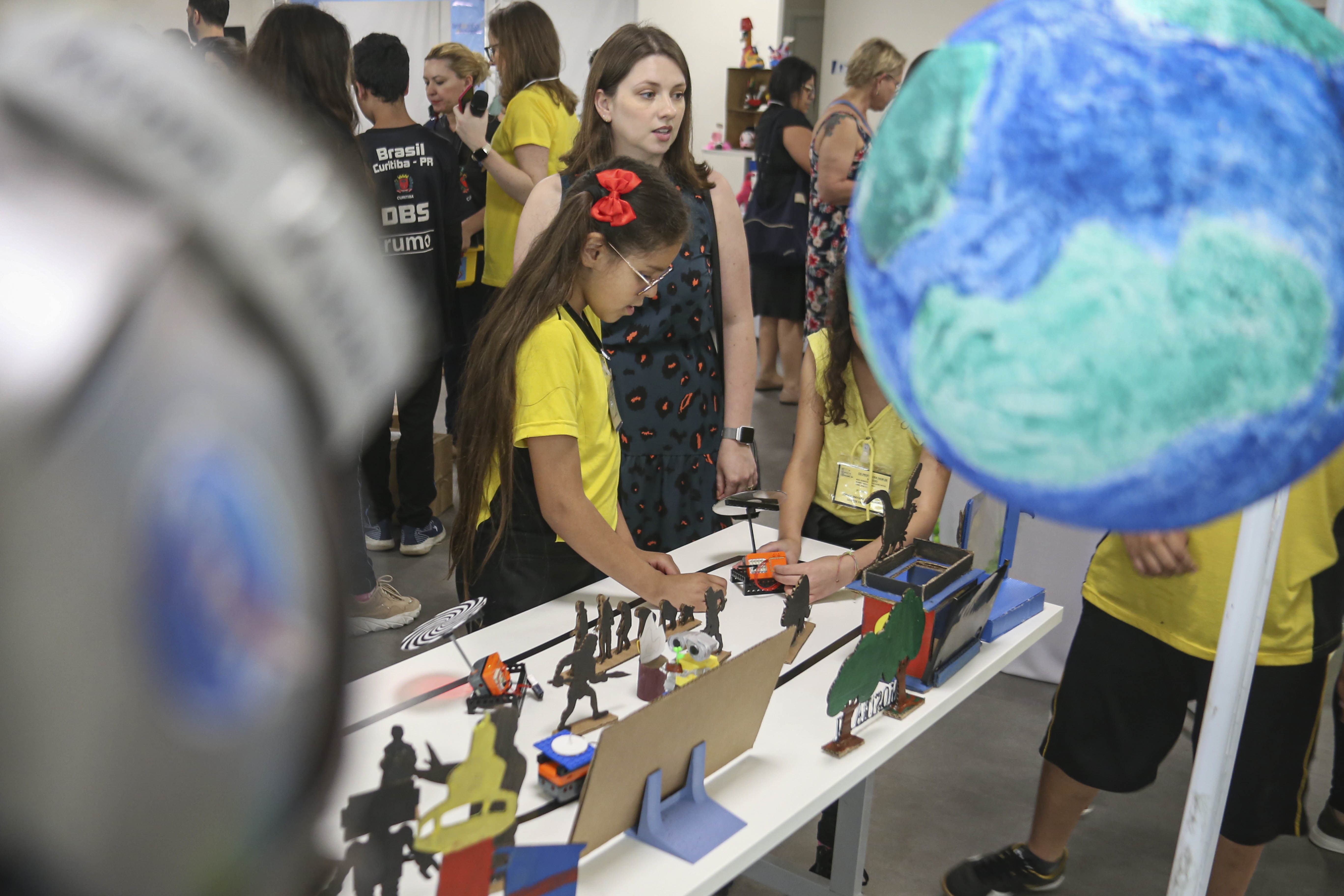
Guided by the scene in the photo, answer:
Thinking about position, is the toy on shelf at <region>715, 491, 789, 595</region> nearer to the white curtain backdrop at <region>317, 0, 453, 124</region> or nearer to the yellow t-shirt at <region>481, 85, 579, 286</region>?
the yellow t-shirt at <region>481, 85, 579, 286</region>

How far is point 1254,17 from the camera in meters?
0.56

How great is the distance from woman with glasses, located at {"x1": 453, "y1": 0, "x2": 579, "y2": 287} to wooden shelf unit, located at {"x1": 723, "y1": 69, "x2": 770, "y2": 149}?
462cm

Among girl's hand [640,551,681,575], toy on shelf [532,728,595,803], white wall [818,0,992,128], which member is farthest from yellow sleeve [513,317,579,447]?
white wall [818,0,992,128]

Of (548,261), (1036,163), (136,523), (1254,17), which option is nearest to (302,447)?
(136,523)

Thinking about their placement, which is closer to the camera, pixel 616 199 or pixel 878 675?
pixel 878 675

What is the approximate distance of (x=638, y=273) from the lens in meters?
1.82

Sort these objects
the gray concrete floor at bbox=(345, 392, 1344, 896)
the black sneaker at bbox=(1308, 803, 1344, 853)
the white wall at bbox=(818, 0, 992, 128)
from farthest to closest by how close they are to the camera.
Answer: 1. the white wall at bbox=(818, 0, 992, 128)
2. the black sneaker at bbox=(1308, 803, 1344, 853)
3. the gray concrete floor at bbox=(345, 392, 1344, 896)

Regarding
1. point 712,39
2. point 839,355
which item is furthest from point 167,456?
point 712,39

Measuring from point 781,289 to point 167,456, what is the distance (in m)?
5.27

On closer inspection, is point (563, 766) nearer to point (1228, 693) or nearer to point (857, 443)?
point (1228, 693)

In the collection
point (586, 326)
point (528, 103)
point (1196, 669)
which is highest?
point (528, 103)

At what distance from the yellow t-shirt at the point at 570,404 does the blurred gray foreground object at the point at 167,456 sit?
1.46 m

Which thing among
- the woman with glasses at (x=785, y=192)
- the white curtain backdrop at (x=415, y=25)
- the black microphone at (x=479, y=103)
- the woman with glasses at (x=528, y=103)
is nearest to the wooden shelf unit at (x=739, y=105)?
the white curtain backdrop at (x=415, y=25)

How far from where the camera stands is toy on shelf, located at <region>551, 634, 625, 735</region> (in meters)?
1.37
